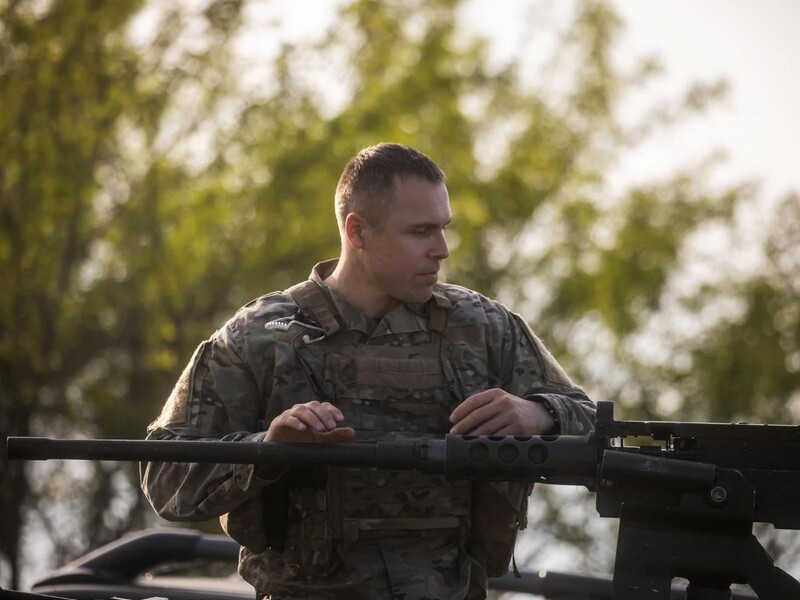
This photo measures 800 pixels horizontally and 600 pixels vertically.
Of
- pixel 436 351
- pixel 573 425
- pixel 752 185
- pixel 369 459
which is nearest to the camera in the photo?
pixel 369 459

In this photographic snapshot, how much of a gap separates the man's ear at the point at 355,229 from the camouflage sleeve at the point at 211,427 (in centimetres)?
48

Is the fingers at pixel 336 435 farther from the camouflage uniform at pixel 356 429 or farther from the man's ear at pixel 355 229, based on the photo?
the man's ear at pixel 355 229

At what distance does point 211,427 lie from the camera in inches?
164

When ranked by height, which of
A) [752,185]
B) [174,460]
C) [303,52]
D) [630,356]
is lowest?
[630,356]

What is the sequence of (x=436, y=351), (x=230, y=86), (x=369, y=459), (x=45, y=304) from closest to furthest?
(x=369, y=459) → (x=436, y=351) → (x=45, y=304) → (x=230, y=86)

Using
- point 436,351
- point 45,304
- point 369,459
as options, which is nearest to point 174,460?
point 369,459

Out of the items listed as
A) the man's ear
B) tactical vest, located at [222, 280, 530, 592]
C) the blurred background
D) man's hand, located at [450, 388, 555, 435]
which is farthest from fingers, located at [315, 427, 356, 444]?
the blurred background

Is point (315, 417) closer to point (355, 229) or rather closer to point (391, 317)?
point (391, 317)

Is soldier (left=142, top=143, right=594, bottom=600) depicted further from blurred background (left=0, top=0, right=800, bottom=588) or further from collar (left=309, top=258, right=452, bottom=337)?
blurred background (left=0, top=0, right=800, bottom=588)

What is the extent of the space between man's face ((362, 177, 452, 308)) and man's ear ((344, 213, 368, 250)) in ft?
0.20

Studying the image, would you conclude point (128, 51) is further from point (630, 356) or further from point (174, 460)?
point (174, 460)

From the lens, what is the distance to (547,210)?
21609mm

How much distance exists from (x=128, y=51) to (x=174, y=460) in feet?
36.3

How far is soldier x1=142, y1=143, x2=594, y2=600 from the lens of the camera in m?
4.12
